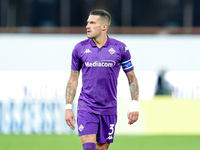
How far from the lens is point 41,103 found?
13539 mm

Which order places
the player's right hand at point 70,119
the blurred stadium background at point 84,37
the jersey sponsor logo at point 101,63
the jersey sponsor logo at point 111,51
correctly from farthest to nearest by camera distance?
the blurred stadium background at point 84,37
the jersey sponsor logo at point 111,51
the jersey sponsor logo at point 101,63
the player's right hand at point 70,119

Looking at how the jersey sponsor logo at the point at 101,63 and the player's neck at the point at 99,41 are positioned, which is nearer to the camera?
the jersey sponsor logo at the point at 101,63

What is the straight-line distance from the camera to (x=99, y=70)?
6.24m

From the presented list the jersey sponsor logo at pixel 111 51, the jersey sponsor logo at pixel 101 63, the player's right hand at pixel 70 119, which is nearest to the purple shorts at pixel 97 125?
the player's right hand at pixel 70 119

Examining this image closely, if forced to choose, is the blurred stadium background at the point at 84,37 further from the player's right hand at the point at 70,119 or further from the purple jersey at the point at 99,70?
the player's right hand at the point at 70,119

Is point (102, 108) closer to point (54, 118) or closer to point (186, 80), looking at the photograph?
point (54, 118)

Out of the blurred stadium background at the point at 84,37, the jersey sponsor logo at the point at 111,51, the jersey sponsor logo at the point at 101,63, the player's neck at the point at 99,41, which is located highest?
the player's neck at the point at 99,41

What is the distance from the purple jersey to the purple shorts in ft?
0.22

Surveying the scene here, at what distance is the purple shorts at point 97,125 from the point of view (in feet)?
20.5

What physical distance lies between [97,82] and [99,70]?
152 mm

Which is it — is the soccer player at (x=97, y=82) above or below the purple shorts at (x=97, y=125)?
above

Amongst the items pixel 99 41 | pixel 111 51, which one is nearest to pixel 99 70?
pixel 111 51

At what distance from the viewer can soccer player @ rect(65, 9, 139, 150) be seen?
624 cm

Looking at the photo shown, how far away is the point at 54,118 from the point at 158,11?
880cm
